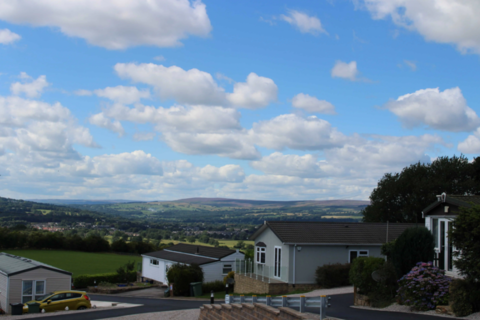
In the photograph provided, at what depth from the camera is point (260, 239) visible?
3341cm

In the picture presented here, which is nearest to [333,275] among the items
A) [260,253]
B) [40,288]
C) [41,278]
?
[260,253]

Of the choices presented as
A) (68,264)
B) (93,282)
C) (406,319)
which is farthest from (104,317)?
(68,264)

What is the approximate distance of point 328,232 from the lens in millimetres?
30859

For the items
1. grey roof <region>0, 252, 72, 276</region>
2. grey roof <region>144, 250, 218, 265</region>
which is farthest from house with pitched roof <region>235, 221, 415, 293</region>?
grey roof <region>0, 252, 72, 276</region>

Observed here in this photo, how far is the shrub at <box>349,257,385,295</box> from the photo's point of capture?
63.2 ft

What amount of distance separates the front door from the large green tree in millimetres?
23844

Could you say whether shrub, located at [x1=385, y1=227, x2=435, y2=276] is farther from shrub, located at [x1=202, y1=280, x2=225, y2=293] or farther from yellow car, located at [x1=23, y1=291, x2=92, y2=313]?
shrub, located at [x1=202, y1=280, x2=225, y2=293]

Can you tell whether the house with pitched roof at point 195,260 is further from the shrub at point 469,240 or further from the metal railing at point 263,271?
the shrub at point 469,240

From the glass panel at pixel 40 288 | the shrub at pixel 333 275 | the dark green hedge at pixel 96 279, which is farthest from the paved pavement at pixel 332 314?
the dark green hedge at pixel 96 279

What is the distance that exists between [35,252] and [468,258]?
74776 millimetres

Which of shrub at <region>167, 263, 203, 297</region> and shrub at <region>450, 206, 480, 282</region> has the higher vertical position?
shrub at <region>450, 206, 480, 282</region>

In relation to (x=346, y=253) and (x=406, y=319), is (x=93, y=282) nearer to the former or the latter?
(x=346, y=253)

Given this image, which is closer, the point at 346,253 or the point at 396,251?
the point at 396,251

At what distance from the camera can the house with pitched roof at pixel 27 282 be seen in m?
29.4
